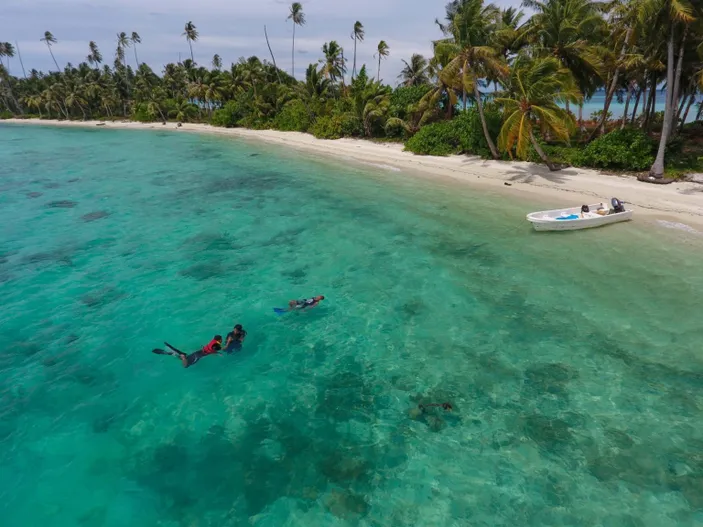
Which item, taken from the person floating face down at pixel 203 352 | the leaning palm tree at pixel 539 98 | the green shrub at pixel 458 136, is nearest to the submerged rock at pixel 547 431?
the person floating face down at pixel 203 352

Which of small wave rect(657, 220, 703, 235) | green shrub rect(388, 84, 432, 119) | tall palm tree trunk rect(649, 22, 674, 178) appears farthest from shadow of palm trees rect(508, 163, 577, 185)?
green shrub rect(388, 84, 432, 119)

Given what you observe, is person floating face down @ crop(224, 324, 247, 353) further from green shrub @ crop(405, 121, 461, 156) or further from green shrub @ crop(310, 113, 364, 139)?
green shrub @ crop(310, 113, 364, 139)

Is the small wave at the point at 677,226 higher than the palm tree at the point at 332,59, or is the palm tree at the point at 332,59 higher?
the palm tree at the point at 332,59

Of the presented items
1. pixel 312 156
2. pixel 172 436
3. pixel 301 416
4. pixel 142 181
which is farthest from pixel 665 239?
pixel 142 181

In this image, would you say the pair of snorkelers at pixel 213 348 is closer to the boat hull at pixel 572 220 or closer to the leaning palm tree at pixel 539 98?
the boat hull at pixel 572 220

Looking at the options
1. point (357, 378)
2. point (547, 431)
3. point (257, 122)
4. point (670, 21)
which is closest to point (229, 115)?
point (257, 122)

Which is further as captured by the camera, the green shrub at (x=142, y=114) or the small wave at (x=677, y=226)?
the green shrub at (x=142, y=114)
